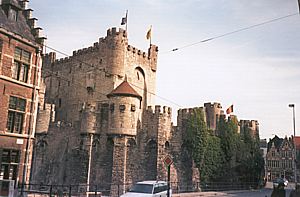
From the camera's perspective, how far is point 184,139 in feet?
107

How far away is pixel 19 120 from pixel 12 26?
515cm

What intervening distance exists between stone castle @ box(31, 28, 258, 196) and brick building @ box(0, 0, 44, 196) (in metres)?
10.4

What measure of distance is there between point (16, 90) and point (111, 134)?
39.6 ft

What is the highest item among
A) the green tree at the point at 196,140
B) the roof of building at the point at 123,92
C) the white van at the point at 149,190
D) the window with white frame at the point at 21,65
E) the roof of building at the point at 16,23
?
the roof of building at the point at 16,23

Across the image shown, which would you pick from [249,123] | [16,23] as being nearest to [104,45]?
[16,23]

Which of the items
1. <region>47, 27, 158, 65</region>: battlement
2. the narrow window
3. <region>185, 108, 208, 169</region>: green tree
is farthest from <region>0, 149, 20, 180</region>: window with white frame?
<region>47, 27, 158, 65</region>: battlement

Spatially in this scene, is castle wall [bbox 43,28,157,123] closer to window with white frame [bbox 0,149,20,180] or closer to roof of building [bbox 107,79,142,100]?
roof of building [bbox 107,79,142,100]

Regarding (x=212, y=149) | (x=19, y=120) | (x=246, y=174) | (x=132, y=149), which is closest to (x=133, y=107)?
(x=132, y=149)

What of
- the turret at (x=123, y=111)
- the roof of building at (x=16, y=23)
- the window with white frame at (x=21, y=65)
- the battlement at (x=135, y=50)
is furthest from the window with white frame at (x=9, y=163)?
the battlement at (x=135, y=50)

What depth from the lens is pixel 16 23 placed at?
66.5 feet

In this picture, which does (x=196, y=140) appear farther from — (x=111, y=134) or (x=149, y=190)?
(x=149, y=190)

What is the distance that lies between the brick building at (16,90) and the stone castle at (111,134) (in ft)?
34.2

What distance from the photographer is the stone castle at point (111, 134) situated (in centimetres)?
2933

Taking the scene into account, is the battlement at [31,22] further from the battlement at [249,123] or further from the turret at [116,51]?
the battlement at [249,123]
